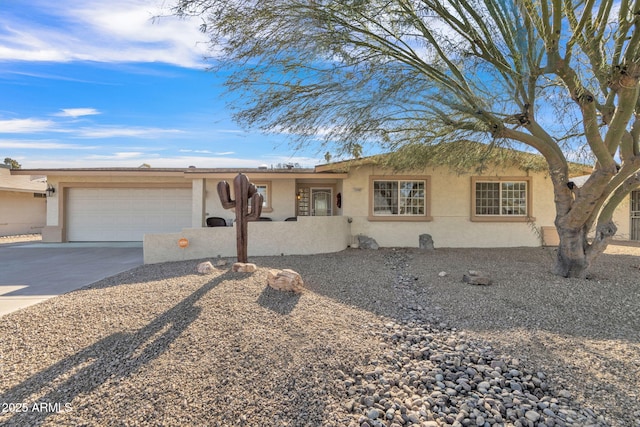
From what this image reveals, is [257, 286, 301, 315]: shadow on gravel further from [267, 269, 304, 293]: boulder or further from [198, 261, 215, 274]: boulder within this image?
[198, 261, 215, 274]: boulder

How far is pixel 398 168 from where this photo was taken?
32.4 feet

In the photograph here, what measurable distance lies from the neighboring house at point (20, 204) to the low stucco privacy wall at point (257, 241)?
48.3 ft

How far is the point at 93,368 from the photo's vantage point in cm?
332

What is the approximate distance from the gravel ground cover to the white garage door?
8.67 meters

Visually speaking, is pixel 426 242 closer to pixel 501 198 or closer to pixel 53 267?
pixel 501 198

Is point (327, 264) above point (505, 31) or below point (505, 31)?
below

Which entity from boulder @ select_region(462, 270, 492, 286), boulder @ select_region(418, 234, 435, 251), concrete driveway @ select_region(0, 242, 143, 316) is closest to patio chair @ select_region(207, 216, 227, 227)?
concrete driveway @ select_region(0, 242, 143, 316)

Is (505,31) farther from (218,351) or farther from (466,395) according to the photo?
(218,351)

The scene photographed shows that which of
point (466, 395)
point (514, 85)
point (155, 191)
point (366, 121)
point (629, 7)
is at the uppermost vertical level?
point (629, 7)

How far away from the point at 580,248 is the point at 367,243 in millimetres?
6092

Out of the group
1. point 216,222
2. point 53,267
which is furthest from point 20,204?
point 53,267

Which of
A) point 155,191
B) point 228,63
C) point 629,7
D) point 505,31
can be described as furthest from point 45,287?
point 629,7

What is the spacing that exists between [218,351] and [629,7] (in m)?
7.72

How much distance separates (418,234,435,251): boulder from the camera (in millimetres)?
11789
